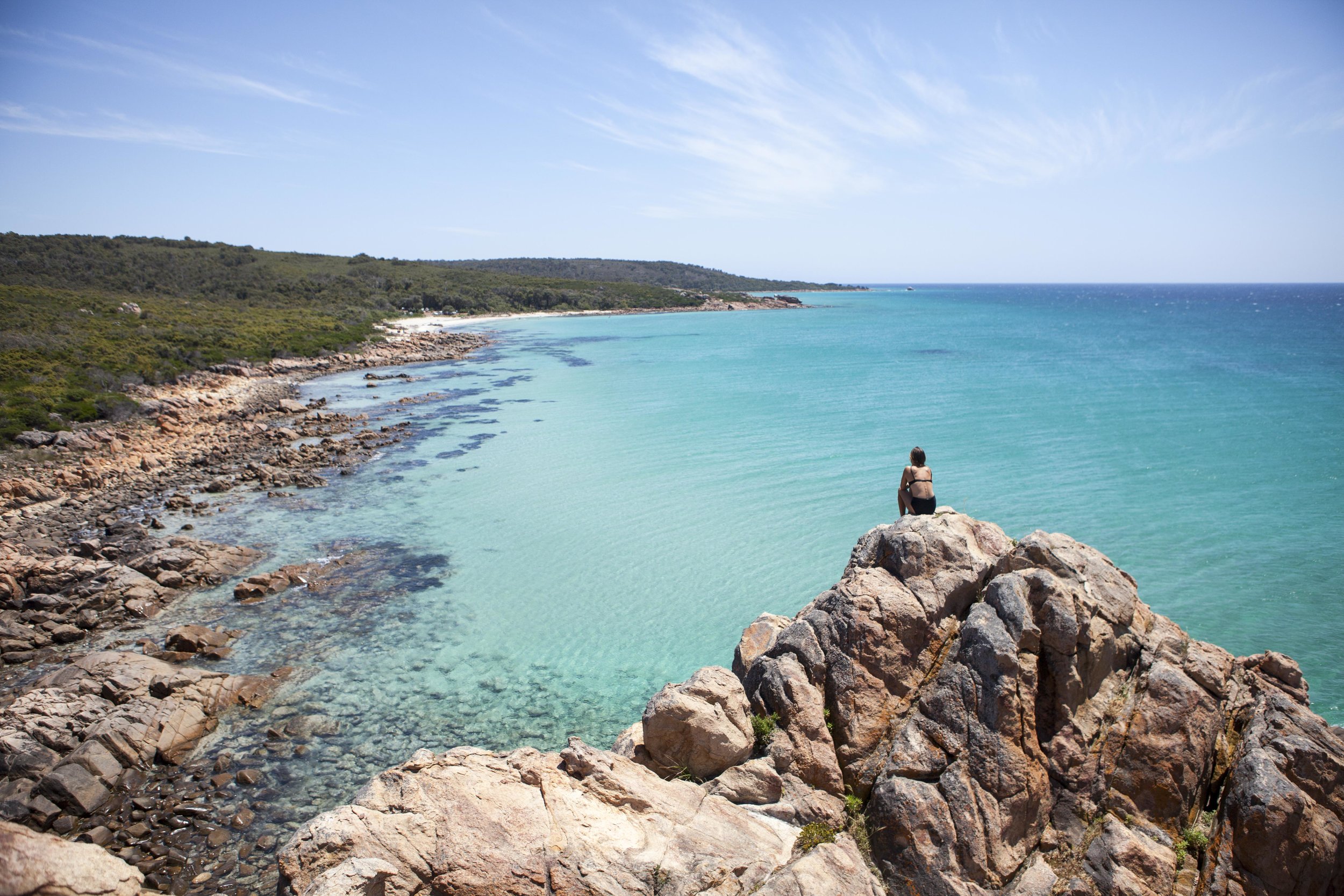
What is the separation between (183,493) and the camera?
24891mm

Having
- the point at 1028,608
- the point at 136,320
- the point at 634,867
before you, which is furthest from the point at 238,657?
the point at 136,320

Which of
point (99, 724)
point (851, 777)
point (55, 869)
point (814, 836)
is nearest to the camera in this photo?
point (55, 869)

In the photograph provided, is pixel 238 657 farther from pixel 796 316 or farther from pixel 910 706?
pixel 796 316

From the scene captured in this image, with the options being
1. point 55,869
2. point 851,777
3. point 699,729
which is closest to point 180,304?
point 55,869

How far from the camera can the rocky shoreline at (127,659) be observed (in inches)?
382

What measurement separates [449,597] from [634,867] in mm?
12054

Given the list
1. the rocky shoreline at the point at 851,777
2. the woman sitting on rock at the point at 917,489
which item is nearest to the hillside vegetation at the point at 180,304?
the rocky shoreline at the point at 851,777

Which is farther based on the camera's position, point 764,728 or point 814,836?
point 764,728

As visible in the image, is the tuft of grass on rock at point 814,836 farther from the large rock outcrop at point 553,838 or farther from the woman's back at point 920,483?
the woman's back at point 920,483

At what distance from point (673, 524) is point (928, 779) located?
48.4 ft

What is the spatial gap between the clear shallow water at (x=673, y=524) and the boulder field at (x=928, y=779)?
450 centimetres

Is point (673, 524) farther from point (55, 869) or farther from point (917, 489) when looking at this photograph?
point (55, 869)

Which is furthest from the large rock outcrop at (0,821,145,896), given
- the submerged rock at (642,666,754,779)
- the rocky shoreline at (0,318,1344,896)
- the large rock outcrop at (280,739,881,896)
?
the submerged rock at (642,666,754,779)

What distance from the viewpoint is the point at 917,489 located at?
514 inches
